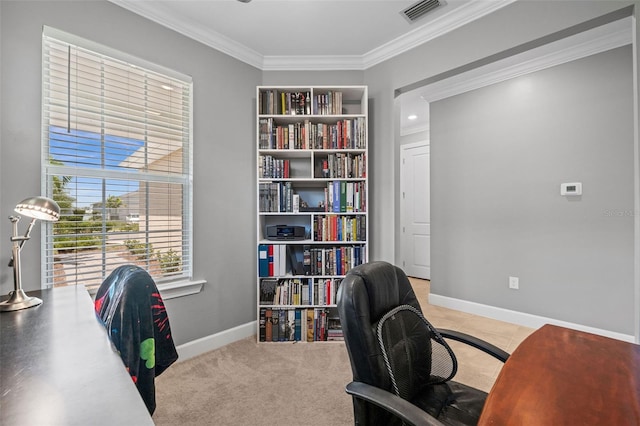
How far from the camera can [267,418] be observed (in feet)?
5.52

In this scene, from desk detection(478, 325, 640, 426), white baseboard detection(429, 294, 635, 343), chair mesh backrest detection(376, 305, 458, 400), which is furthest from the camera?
white baseboard detection(429, 294, 635, 343)

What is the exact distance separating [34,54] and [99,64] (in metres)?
0.33

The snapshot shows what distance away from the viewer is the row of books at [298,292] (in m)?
2.67

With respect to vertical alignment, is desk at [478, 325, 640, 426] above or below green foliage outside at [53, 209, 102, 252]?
below

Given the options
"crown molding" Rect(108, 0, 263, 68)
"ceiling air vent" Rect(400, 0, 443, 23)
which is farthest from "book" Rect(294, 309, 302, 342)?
"ceiling air vent" Rect(400, 0, 443, 23)

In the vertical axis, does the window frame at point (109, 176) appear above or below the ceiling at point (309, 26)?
below

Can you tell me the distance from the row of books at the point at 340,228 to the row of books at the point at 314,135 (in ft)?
2.18

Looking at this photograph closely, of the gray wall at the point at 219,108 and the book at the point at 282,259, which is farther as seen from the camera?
the book at the point at 282,259

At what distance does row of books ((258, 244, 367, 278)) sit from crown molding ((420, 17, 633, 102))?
2282 millimetres

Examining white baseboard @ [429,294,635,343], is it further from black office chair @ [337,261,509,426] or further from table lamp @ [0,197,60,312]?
table lamp @ [0,197,60,312]

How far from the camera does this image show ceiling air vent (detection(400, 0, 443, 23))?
82.7 inches

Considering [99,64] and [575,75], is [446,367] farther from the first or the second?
[575,75]

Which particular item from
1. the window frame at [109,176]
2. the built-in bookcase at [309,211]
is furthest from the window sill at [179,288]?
the built-in bookcase at [309,211]

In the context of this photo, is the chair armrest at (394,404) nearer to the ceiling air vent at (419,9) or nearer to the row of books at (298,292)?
the row of books at (298,292)
